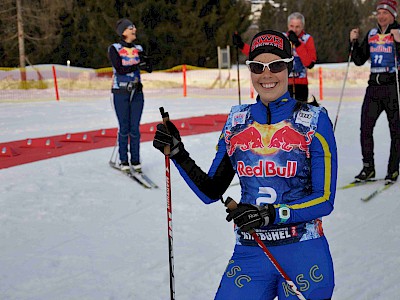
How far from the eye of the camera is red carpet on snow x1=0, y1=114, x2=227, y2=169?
8211 mm

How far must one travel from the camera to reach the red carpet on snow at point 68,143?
26.9 ft

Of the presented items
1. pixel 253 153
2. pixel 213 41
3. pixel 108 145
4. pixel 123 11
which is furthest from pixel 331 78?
pixel 253 153

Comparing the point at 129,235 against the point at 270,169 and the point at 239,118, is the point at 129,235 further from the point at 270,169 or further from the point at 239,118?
the point at 270,169

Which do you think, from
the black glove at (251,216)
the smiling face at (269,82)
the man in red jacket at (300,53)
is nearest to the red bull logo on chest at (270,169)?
the black glove at (251,216)

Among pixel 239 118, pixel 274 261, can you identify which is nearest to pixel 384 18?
pixel 239 118

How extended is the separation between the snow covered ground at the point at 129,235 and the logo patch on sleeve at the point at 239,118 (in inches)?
67.6

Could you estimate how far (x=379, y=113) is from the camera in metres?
6.40

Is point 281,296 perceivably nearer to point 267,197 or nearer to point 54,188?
point 267,197

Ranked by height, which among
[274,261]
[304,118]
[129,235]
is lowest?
[129,235]

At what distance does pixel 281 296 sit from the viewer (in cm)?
218

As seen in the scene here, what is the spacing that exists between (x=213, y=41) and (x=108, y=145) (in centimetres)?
2072

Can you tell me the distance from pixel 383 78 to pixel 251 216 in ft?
15.7

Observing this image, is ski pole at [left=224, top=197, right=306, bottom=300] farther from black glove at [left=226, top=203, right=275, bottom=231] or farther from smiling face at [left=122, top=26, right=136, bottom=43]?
smiling face at [left=122, top=26, right=136, bottom=43]

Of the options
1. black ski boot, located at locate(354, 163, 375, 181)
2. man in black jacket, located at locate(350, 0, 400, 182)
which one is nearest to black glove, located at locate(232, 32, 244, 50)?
man in black jacket, located at locate(350, 0, 400, 182)
